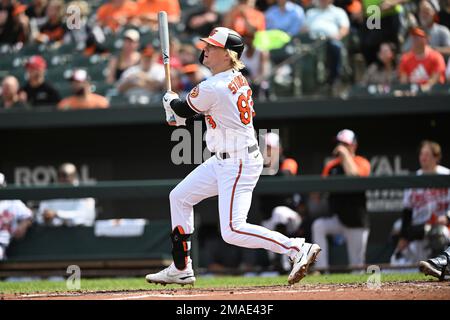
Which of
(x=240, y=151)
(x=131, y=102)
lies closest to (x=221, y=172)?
(x=240, y=151)

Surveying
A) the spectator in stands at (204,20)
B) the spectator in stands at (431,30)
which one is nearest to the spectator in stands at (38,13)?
the spectator in stands at (204,20)

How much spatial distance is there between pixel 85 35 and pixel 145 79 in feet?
6.75

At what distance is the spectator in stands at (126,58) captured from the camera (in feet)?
41.1

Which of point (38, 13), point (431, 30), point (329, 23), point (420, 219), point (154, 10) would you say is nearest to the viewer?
point (420, 219)

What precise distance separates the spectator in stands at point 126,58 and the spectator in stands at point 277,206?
9.44 ft

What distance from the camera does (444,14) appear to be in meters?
11.9

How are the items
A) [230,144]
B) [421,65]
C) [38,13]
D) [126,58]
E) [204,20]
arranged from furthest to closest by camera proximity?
[38,13] → [204,20] → [126,58] → [421,65] → [230,144]

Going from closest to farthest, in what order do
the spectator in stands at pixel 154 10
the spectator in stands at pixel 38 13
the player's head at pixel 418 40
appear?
the player's head at pixel 418 40 → the spectator in stands at pixel 154 10 → the spectator in stands at pixel 38 13

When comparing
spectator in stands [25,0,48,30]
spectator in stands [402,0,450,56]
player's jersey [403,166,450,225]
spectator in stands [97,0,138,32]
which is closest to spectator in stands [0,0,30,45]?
spectator in stands [25,0,48,30]

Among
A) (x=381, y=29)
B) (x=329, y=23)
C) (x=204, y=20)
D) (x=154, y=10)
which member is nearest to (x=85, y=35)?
(x=154, y=10)

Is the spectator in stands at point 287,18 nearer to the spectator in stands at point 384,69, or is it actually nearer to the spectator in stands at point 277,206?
the spectator in stands at point 384,69

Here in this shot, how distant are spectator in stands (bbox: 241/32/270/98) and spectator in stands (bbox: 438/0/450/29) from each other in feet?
7.54

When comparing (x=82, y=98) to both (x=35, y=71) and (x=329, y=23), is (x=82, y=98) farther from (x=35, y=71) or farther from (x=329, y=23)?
(x=329, y=23)
